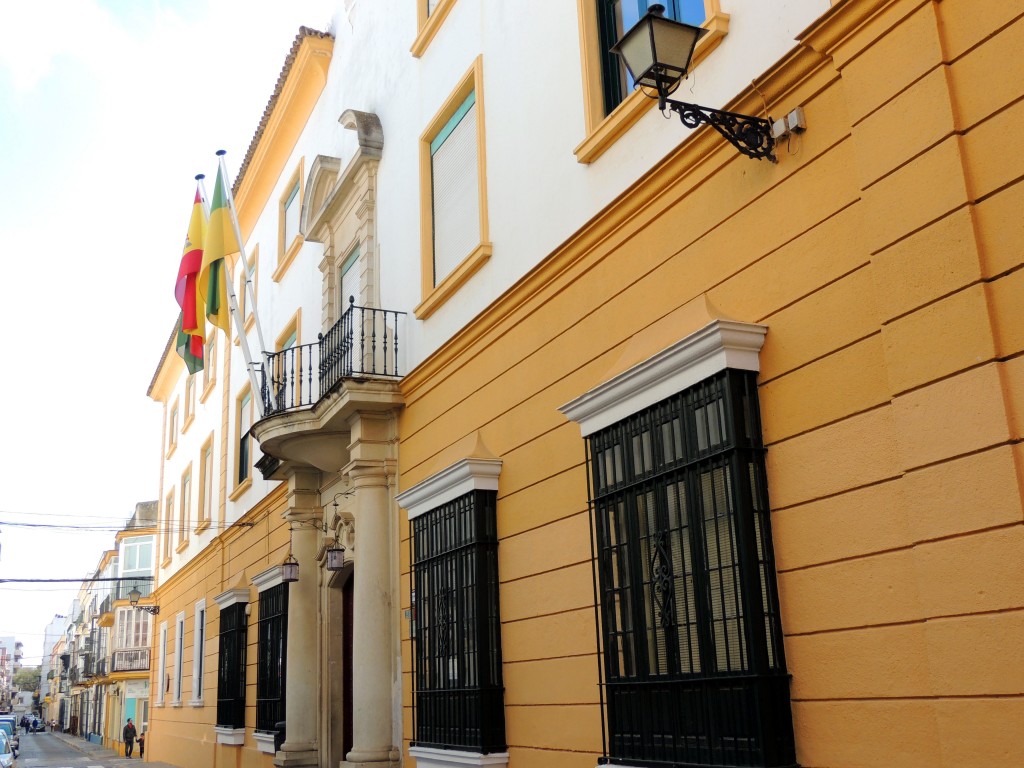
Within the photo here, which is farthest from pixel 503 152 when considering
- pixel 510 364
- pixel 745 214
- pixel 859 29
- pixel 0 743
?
pixel 0 743

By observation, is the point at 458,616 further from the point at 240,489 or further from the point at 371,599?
the point at 240,489

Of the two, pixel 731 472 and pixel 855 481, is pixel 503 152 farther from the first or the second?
pixel 855 481

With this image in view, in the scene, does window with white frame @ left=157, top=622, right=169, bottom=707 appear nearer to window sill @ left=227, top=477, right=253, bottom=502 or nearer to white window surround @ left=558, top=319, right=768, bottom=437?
window sill @ left=227, top=477, right=253, bottom=502

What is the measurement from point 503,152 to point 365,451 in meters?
3.44

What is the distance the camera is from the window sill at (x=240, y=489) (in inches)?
653

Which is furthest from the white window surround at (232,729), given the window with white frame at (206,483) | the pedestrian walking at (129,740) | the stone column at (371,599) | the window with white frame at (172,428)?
the pedestrian walking at (129,740)

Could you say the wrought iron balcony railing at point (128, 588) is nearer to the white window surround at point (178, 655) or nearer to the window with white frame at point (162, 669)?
the window with white frame at point (162, 669)

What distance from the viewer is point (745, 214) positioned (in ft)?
18.0

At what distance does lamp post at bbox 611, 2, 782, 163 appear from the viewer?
494 cm

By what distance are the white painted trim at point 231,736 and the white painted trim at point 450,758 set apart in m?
7.32

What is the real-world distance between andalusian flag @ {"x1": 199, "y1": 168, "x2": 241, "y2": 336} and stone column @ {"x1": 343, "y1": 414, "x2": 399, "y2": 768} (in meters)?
4.05

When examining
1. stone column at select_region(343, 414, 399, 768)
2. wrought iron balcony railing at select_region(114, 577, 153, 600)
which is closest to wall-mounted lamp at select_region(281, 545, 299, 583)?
stone column at select_region(343, 414, 399, 768)

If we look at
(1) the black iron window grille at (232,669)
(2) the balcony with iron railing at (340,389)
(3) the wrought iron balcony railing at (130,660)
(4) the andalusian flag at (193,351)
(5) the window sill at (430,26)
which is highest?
(5) the window sill at (430,26)

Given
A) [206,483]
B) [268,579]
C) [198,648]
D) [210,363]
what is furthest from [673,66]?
[210,363]
